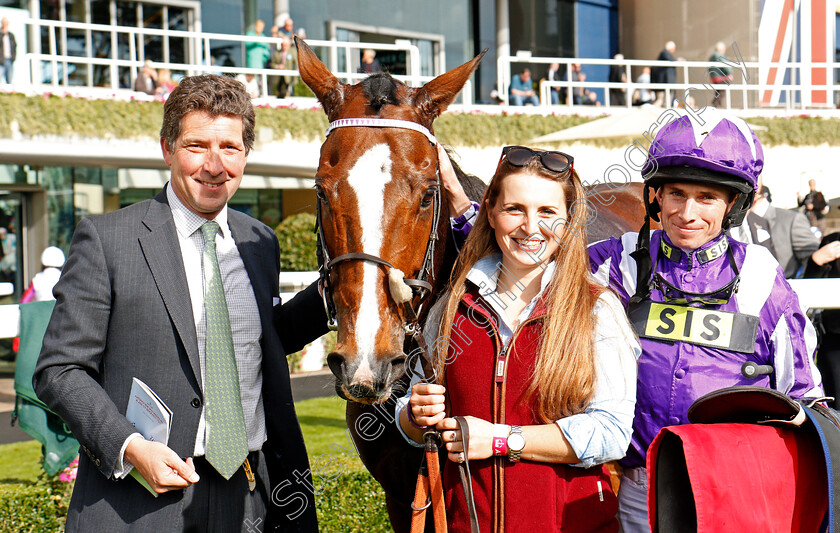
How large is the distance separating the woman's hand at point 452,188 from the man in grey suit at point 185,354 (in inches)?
24.3

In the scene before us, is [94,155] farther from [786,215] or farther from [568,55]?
[568,55]

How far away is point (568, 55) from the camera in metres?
21.5

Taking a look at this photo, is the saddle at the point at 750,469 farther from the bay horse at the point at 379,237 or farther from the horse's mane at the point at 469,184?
the horse's mane at the point at 469,184

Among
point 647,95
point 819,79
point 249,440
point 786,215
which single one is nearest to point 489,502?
point 249,440

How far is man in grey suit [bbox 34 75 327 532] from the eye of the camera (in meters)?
1.79

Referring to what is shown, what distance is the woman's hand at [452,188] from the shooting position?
2348mm

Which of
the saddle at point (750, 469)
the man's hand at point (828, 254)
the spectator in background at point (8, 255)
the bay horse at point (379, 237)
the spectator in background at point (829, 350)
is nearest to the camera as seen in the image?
the saddle at point (750, 469)

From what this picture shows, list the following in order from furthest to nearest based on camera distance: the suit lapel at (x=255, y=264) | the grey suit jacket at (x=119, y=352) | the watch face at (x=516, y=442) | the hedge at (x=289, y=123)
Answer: the hedge at (x=289, y=123) → the suit lapel at (x=255, y=264) → the grey suit jacket at (x=119, y=352) → the watch face at (x=516, y=442)

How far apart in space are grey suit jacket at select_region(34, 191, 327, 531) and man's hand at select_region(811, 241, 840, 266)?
3.75 metres

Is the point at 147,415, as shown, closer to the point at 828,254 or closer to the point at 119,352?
the point at 119,352

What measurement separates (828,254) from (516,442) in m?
3.67

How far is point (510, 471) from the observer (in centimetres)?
167

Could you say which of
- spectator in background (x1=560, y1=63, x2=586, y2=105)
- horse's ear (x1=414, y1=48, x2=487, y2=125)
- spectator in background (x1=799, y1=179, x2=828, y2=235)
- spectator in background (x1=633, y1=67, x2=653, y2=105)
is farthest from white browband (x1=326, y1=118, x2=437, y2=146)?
Answer: spectator in background (x1=560, y1=63, x2=586, y2=105)

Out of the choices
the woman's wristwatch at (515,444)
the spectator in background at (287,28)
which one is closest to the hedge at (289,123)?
the spectator in background at (287,28)
